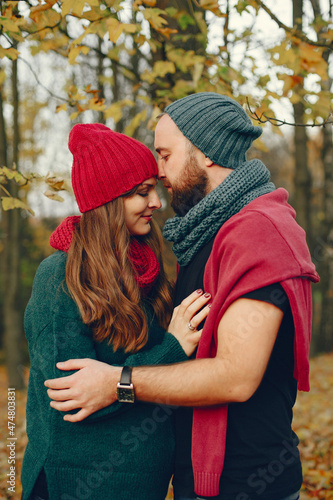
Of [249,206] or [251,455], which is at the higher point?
[249,206]

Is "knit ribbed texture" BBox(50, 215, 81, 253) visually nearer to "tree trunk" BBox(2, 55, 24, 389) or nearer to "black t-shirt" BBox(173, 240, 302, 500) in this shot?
"black t-shirt" BBox(173, 240, 302, 500)

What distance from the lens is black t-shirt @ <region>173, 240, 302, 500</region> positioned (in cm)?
166

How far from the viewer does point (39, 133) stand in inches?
526

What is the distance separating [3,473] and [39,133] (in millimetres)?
10875

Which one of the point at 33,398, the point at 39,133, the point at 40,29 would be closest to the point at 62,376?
the point at 33,398

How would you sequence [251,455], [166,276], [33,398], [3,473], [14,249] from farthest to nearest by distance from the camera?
[14,249] < [3,473] < [166,276] < [33,398] < [251,455]

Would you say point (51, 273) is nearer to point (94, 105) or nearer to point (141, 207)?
point (141, 207)

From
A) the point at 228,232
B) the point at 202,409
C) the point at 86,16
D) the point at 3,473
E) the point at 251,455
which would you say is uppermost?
the point at 86,16

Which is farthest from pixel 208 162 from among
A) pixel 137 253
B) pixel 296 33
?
pixel 296 33

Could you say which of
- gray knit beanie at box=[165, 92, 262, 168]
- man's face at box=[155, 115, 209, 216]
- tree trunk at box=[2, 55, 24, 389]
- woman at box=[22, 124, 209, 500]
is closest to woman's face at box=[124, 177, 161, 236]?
woman at box=[22, 124, 209, 500]

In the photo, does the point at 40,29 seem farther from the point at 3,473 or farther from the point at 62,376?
the point at 3,473

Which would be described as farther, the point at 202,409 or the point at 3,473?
the point at 3,473

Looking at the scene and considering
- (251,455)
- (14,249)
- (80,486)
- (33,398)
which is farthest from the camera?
(14,249)

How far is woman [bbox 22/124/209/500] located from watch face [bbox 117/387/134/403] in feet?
0.17
